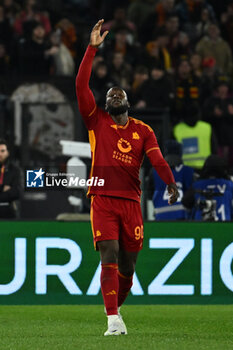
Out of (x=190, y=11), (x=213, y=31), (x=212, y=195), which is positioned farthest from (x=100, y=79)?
(x=212, y=195)

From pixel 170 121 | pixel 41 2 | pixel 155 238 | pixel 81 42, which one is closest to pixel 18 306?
pixel 155 238

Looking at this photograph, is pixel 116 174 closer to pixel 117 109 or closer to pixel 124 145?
pixel 124 145

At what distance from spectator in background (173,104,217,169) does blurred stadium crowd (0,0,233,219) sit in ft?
0.07

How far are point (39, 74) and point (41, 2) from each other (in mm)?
4209

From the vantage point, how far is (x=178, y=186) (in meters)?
14.6

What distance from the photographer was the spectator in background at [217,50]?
21.5 m

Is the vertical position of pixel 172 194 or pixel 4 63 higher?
pixel 4 63

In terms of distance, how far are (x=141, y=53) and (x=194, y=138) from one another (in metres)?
4.02

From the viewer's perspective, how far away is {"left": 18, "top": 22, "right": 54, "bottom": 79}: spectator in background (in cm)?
1856

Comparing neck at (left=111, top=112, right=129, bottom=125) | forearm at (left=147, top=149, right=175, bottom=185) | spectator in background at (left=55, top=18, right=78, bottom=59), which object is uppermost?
spectator in background at (left=55, top=18, right=78, bottom=59)


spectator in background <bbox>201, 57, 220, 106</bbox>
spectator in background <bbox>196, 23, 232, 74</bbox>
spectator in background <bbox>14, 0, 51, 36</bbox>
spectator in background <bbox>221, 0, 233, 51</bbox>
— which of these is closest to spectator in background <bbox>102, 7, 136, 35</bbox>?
spectator in background <bbox>14, 0, 51, 36</bbox>

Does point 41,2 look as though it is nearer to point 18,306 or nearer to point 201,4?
point 201,4

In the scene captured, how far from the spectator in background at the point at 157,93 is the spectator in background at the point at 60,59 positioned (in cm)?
141

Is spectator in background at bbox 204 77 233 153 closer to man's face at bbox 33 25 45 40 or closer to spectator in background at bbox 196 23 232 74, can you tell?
spectator in background at bbox 196 23 232 74
